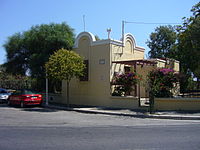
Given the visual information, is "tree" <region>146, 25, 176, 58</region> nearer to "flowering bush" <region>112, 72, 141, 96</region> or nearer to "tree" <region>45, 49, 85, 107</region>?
"flowering bush" <region>112, 72, 141, 96</region>

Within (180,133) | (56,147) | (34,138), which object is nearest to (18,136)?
(34,138)

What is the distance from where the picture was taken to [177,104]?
14914 millimetres

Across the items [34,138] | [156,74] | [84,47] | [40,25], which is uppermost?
[40,25]

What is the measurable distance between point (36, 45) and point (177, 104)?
1230cm

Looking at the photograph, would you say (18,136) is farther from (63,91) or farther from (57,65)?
(63,91)

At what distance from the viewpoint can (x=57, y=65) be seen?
16.2 meters

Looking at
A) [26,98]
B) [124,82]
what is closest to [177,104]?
[124,82]

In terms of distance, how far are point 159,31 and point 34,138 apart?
32979mm

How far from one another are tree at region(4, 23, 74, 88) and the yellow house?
1.42m

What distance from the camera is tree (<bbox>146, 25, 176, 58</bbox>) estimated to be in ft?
119

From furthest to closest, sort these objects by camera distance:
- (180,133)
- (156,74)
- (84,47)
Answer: (84,47)
(156,74)
(180,133)

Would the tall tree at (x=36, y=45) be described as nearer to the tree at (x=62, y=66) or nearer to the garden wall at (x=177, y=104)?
the tree at (x=62, y=66)

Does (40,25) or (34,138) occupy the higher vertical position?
(40,25)

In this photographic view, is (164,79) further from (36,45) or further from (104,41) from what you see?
(36,45)
